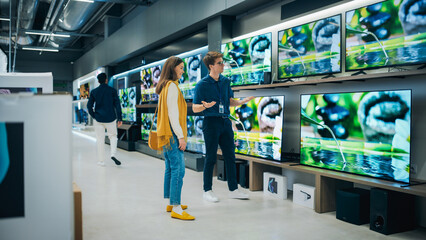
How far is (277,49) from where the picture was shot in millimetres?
4418

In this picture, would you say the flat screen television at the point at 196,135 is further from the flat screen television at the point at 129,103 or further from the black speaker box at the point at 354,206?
the flat screen television at the point at 129,103

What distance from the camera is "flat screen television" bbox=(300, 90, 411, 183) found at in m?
2.80

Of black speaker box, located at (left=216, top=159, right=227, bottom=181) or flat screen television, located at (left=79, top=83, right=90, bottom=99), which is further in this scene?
flat screen television, located at (left=79, top=83, right=90, bottom=99)

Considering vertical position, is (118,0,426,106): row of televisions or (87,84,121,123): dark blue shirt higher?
(118,0,426,106): row of televisions

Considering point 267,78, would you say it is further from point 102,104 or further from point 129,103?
point 129,103

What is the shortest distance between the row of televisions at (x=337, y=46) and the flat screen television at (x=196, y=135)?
→ 1.22m

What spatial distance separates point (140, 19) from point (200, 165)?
4074 mm

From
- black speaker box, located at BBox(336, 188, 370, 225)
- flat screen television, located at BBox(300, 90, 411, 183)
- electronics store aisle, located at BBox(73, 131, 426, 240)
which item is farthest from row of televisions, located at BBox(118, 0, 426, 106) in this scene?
electronics store aisle, located at BBox(73, 131, 426, 240)

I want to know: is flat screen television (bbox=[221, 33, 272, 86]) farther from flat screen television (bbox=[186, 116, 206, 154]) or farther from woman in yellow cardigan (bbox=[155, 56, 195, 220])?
woman in yellow cardigan (bbox=[155, 56, 195, 220])

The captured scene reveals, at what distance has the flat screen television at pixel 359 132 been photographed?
2.80m

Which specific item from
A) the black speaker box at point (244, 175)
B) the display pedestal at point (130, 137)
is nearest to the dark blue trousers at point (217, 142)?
the black speaker box at point (244, 175)

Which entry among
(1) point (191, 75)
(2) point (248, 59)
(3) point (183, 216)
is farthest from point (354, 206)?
(1) point (191, 75)

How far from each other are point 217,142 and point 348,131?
1226mm

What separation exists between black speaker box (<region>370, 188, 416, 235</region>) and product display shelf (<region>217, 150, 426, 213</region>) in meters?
0.09
